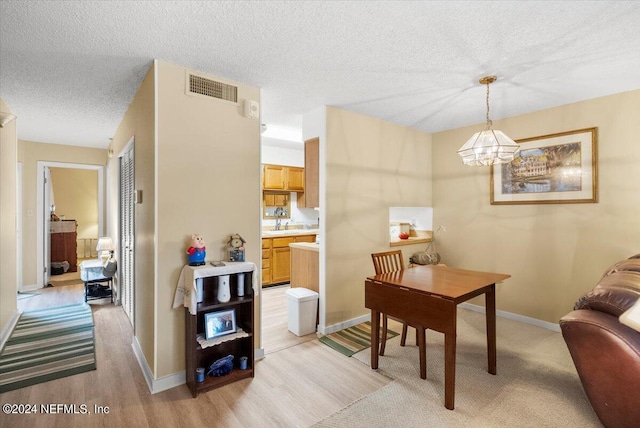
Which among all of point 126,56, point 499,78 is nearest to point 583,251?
point 499,78

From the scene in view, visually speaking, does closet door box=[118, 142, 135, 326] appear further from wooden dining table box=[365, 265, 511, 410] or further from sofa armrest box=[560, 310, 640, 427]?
sofa armrest box=[560, 310, 640, 427]

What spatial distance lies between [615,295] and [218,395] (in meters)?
2.59

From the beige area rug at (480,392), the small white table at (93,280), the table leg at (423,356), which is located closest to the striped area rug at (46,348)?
the small white table at (93,280)

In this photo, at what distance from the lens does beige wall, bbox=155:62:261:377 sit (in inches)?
91.0

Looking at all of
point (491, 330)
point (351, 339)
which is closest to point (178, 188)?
point (351, 339)

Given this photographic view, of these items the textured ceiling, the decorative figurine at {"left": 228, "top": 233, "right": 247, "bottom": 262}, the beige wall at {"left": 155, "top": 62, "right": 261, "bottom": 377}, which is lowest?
the decorative figurine at {"left": 228, "top": 233, "right": 247, "bottom": 262}

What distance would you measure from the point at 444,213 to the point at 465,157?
6.35 feet

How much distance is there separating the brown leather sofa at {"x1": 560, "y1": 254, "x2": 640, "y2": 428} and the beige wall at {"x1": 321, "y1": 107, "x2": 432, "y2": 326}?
2053mm

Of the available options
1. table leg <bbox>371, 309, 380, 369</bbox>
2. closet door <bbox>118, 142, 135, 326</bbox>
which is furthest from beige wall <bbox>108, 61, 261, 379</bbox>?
table leg <bbox>371, 309, 380, 369</bbox>

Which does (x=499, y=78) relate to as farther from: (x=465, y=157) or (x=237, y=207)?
(x=237, y=207)

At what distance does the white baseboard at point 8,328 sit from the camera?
307 centimetres

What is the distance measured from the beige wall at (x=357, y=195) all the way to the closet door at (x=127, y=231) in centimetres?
201

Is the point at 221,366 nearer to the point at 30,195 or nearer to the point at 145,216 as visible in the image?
the point at 145,216

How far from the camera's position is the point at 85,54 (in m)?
2.20
